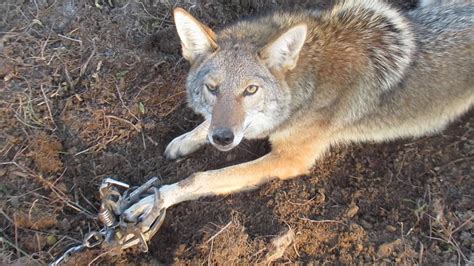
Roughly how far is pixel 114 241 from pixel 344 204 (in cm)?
168

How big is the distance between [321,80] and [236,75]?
68 cm

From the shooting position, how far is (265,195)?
12.0 feet

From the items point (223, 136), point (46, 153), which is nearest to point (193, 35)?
point (223, 136)

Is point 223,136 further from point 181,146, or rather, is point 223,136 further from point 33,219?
point 33,219

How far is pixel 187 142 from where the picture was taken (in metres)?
3.93

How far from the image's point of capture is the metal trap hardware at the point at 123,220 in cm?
321

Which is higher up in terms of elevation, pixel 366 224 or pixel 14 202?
pixel 14 202

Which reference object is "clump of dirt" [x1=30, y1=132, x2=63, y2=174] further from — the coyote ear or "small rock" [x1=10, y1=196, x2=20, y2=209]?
the coyote ear

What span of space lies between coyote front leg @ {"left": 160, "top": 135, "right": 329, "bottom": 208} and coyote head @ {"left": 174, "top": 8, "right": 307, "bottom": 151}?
355 mm

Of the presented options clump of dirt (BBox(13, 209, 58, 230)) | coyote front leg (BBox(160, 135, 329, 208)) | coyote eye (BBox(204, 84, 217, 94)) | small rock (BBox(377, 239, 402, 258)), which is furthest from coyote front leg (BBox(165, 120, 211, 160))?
small rock (BBox(377, 239, 402, 258))

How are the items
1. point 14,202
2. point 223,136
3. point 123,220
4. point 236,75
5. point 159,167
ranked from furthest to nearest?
point 159,167 → point 14,202 → point 123,220 → point 236,75 → point 223,136

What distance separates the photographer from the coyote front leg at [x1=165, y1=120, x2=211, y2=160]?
3928mm

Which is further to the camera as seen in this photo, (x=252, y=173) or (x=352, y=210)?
(x=252, y=173)

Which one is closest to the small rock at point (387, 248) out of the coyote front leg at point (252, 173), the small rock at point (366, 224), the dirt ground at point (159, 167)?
the dirt ground at point (159, 167)
